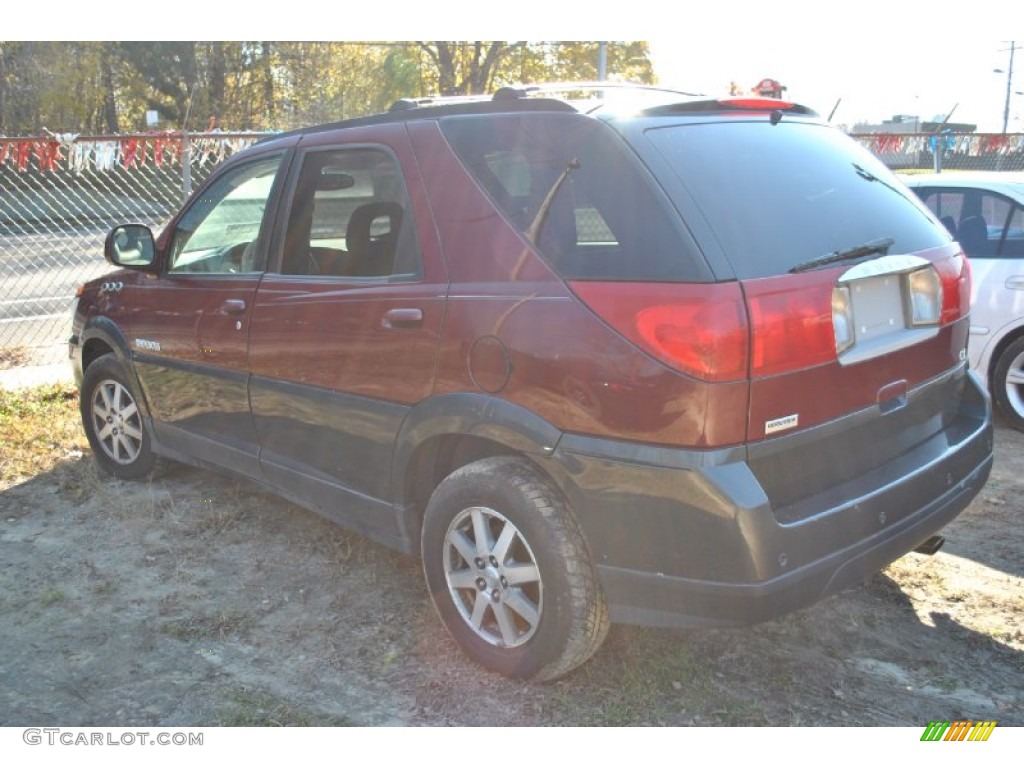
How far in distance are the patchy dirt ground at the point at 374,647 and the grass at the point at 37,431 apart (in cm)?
100

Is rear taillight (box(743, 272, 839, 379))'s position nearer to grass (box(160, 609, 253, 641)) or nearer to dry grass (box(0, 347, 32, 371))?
grass (box(160, 609, 253, 641))

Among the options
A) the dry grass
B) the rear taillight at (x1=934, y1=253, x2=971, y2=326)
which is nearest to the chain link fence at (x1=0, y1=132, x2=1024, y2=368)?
the dry grass

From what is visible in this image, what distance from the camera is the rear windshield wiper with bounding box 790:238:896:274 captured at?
2.67m

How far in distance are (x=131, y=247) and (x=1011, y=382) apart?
5412mm

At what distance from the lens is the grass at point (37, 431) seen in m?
5.41

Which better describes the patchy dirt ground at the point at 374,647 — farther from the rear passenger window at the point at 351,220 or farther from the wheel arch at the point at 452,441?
the rear passenger window at the point at 351,220

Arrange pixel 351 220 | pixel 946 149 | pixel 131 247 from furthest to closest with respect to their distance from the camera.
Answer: pixel 946 149, pixel 131 247, pixel 351 220

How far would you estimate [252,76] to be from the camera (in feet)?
105

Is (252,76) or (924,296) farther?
(252,76)

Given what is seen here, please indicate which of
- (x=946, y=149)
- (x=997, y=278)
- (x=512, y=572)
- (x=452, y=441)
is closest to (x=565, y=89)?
(x=452, y=441)

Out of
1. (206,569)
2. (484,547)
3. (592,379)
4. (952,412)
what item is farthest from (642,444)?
(206,569)

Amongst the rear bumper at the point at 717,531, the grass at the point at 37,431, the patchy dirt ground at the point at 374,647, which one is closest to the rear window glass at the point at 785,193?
the rear bumper at the point at 717,531

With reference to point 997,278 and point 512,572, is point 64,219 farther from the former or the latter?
point 512,572

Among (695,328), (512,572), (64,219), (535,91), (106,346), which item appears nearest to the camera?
(695,328)
